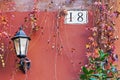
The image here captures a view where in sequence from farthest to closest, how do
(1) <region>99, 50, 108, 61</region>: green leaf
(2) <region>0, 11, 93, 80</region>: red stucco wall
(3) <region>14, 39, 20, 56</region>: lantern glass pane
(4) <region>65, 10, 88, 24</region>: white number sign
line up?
(4) <region>65, 10, 88, 24</region>: white number sign, (2) <region>0, 11, 93, 80</region>: red stucco wall, (3) <region>14, 39, 20, 56</region>: lantern glass pane, (1) <region>99, 50, 108, 61</region>: green leaf

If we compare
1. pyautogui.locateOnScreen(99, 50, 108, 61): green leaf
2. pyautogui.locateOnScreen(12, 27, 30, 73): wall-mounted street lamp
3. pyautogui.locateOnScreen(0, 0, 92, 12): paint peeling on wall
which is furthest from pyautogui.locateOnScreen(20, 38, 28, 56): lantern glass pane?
pyautogui.locateOnScreen(99, 50, 108, 61): green leaf

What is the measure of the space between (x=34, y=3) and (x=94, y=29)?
38.0 inches

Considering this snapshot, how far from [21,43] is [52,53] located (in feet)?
1.76

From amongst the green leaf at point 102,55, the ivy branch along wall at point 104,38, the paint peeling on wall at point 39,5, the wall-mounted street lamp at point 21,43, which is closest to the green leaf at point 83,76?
the ivy branch along wall at point 104,38

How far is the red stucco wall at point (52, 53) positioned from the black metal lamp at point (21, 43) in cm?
30

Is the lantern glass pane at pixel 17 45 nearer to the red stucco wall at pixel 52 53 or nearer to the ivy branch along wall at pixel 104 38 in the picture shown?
the red stucco wall at pixel 52 53

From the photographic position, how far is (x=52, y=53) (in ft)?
21.9

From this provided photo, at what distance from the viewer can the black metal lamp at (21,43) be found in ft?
20.9

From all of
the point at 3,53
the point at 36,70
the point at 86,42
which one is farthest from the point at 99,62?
the point at 3,53

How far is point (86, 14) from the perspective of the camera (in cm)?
674

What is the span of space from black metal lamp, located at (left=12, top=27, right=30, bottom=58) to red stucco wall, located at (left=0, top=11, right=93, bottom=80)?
295 mm

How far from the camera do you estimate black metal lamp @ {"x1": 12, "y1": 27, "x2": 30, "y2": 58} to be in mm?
6359

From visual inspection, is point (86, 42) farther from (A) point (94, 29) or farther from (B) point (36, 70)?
(B) point (36, 70)

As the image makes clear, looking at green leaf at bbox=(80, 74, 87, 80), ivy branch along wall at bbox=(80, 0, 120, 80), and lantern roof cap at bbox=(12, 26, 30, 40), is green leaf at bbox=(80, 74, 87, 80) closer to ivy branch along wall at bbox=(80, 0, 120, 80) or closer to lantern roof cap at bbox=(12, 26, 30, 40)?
ivy branch along wall at bbox=(80, 0, 120, 80)
